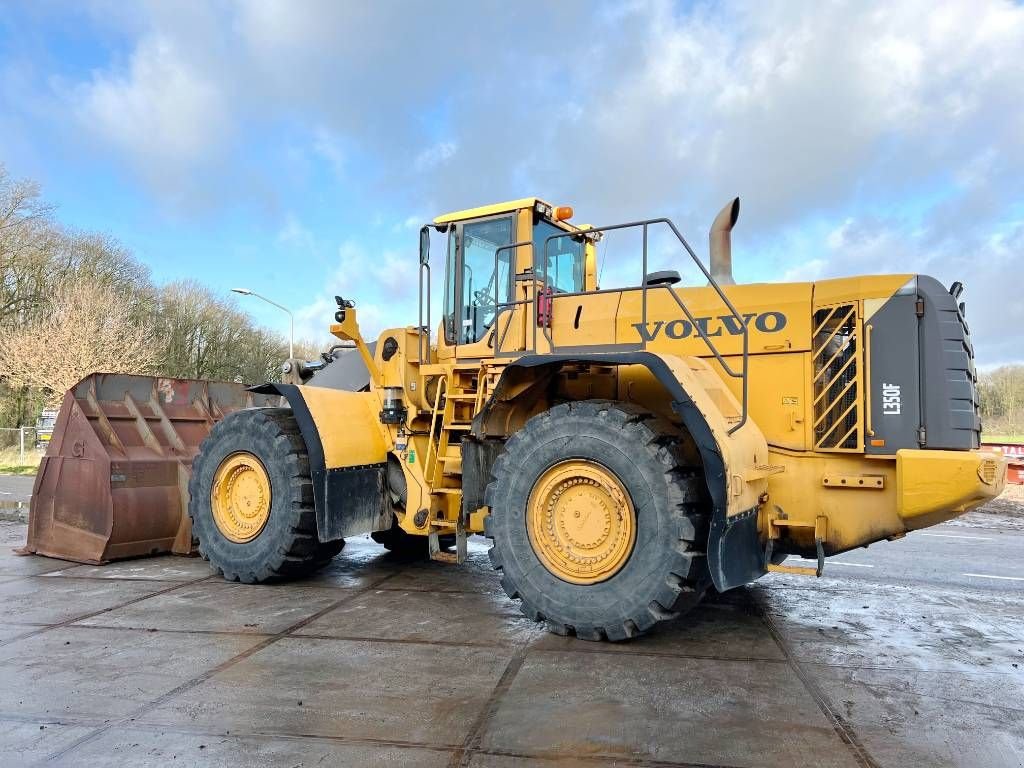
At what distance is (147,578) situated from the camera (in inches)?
261

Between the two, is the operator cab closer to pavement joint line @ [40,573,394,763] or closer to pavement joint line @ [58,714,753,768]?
pavement joint line @ [40,573,394,763]

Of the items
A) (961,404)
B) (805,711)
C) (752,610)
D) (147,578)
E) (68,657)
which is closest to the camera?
(805,711)

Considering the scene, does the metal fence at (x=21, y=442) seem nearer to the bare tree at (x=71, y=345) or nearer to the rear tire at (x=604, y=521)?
the bare tree at (x=71, y=345)

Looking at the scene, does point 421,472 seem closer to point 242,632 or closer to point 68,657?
point 242,632

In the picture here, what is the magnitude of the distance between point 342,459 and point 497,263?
80.9 inches

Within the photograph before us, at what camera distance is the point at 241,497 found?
654 cm

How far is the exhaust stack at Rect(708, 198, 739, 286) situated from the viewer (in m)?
5.88

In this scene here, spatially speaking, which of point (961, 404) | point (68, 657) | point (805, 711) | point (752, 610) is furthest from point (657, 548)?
point (68, 657)

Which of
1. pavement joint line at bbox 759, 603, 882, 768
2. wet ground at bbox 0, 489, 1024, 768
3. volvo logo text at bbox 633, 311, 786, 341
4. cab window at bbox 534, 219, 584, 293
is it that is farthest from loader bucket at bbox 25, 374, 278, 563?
pavement joint line at bbox 759, 603, 882, 768

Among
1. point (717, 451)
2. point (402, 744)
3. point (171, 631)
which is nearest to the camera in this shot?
point (402, 744)

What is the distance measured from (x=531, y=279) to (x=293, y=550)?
2.93m

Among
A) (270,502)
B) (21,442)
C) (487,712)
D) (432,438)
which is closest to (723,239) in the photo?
(432,438)

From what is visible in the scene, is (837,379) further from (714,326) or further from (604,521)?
(604,521)

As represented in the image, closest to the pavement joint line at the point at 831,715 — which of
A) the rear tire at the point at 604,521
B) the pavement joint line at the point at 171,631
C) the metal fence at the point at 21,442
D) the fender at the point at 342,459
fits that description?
the rear tire at the point at 604,521
